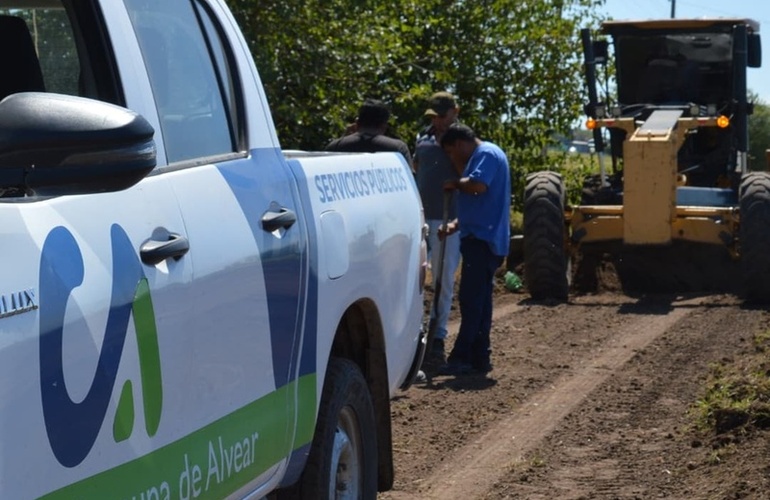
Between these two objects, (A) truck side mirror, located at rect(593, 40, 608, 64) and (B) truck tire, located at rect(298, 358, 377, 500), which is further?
(A) truck side mirror, located at rect(593, 40, 608, 64)

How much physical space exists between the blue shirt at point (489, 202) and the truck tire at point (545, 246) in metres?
4.15

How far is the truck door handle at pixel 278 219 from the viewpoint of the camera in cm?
390

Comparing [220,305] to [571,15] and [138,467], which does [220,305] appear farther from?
[571,15]

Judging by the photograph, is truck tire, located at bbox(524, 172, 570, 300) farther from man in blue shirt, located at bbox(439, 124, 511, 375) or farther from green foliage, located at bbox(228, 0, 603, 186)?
man in blue shirt, located at bbox(439, 124, 511, 375)

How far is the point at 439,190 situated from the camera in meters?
10.3

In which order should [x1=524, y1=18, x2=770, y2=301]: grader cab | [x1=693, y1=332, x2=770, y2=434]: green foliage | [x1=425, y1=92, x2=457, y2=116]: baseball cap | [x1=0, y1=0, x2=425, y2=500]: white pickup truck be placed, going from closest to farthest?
[x1=0, y1=0, x2=425, y2=500]: white pickup truck < [x1=693, y1=332, x2=770, y2=434]: green foliage < [x1=425, y1=92, x2=457, y2=116]: baseball cap < [x1=524, y1=18, x2=770, y2=301]: grader cab

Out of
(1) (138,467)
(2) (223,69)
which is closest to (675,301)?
(2) (223,69)

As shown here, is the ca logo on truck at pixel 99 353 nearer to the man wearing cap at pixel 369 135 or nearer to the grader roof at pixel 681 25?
the man wearing cap at pixel 369 135

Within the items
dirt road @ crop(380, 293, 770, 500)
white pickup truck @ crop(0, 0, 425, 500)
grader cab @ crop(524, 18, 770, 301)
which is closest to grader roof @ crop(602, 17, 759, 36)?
grader cab @ crop(524, 18, 770, 301)

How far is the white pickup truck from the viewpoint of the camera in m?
2.49

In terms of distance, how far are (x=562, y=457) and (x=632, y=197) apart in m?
6.88

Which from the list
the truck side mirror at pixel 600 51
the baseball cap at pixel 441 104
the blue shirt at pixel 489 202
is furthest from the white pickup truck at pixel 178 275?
the truck side mirror at pixel 600 51

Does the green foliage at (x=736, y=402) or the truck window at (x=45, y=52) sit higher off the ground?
the truck window at (x=45, y=52)

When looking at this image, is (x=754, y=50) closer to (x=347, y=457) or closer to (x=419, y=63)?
(x=419, y=63)
